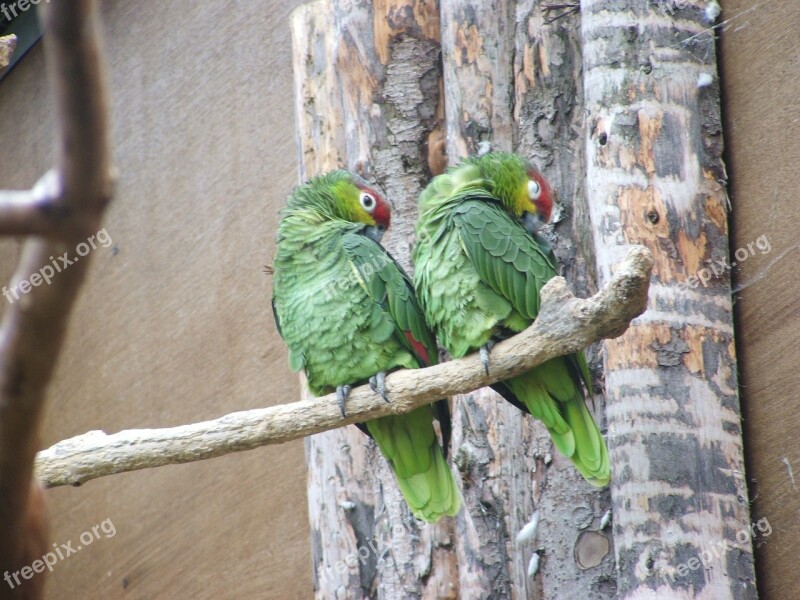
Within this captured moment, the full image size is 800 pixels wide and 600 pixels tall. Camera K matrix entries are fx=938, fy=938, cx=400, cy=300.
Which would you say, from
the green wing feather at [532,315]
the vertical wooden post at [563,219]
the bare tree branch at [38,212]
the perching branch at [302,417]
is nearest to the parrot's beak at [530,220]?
the green wing feather at [532,315]

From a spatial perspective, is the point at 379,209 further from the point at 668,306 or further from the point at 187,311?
the point at 187,311

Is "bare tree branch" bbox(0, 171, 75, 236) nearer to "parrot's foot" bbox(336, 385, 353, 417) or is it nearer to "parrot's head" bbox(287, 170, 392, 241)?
"parrot's foot" bbox(336, 385, 353, 417)

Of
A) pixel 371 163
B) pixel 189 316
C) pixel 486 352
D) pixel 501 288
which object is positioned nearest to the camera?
pixel 486 352

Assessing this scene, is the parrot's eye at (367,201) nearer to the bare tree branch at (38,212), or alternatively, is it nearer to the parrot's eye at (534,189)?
the parrot's eye at (534,189)

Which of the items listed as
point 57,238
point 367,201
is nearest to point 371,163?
point 367,201

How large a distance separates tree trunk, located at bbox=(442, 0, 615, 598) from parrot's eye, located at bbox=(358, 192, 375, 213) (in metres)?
0.46

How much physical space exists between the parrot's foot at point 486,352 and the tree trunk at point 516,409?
1.97 feet

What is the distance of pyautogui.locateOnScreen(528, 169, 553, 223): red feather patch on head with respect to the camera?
2.97 m

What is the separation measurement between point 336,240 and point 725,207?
132 cm

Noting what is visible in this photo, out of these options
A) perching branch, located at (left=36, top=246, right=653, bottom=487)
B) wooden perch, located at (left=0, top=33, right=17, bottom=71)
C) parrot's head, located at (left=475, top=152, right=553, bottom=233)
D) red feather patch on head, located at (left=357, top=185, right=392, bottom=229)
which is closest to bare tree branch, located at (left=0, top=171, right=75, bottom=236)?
perching branch, located at (left=36, top=246, right=653, bottom=487)

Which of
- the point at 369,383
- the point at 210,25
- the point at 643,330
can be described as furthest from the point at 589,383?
the point at 210,25

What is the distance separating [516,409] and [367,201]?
0.88 m

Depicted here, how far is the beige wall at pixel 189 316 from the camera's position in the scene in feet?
15.2

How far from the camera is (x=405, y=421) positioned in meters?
2.94
